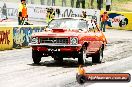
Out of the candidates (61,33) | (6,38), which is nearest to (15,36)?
(6,38)

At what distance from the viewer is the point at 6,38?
69.2ft

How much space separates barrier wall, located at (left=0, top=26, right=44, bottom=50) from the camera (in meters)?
20.8

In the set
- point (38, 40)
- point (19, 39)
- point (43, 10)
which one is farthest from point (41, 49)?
point (43, 10)

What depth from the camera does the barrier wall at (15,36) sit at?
20.8 metres

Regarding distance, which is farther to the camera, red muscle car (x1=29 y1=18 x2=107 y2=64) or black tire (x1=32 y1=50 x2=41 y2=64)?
black tire (x1=32 y1=50 x2=41 y2=64)

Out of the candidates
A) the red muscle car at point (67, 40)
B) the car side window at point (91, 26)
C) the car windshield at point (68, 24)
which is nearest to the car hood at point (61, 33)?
the red muscle car at point (67, 40)

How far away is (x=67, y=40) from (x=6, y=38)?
8189 mm

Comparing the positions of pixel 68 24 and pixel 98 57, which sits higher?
pixel 68 24

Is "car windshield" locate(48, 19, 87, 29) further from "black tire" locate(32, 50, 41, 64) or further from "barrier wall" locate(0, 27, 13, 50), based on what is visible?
"barrier wall" locate(0, 27, 13, 50)

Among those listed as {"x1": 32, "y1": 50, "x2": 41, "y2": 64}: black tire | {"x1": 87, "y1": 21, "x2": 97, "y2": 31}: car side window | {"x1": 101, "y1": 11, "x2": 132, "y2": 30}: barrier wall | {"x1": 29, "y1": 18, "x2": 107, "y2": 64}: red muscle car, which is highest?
{"x1": 87, "y1": 21, "x2": 97, "y2": 31}: car side window

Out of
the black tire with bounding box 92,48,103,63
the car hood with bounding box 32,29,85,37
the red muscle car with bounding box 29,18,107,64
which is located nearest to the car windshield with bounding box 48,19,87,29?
the red muscle car with bounding box 29,18,107,64

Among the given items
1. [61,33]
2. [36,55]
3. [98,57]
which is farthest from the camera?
[98,57]

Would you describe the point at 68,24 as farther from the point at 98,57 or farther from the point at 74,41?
the point at 98,57

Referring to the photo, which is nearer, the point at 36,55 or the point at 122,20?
the point at 36,55
